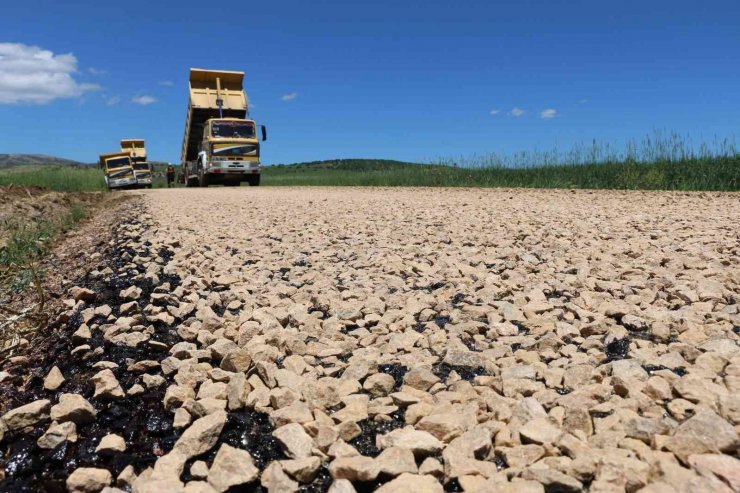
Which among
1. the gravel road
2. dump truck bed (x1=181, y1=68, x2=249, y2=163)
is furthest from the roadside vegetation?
dump truck bed (x1=181, y1=68, x2=249, y2=163)

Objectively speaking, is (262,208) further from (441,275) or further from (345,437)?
(345,437)

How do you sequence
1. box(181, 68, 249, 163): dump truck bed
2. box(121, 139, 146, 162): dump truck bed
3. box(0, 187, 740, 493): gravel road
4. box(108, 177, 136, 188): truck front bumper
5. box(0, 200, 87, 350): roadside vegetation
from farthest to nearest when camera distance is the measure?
box(121, 139, 146, 162): dump truck bed → box(108, 177, 136, 188): truck front bumper → box(181, 68, 249, 163): dump truck bed → box(0, 200, 87, 350): roadside vegetation → box(0, 187, 740, 493): gravel road

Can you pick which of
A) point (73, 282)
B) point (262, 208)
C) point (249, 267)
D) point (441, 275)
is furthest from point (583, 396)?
point (262, 208)

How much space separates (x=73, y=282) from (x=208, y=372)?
2.07m

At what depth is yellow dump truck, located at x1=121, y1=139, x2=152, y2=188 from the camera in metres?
25.1

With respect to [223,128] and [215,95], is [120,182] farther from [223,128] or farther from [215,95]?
[223,128]

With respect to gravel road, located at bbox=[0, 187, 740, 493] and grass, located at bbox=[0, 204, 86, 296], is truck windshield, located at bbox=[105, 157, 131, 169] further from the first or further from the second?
gravel road, located at bbox=[0, 187, 740, 493]

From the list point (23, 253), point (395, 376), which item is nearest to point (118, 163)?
point (23, 253)

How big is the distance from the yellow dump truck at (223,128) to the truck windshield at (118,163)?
18.7ft

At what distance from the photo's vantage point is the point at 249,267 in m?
3.70

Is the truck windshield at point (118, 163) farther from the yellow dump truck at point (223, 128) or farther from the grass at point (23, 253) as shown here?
the grass at point (23, 253)

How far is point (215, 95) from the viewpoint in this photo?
722 inches

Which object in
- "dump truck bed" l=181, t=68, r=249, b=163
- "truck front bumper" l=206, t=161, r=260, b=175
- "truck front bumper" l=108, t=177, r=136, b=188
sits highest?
"dump truck bed" l=181, t=68, r=249, b=163

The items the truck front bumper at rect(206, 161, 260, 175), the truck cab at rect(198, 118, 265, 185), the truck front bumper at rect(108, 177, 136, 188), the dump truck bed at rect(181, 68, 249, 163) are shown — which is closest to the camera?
the truck cab at rect(198, 118, 265, 185)
